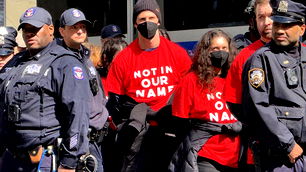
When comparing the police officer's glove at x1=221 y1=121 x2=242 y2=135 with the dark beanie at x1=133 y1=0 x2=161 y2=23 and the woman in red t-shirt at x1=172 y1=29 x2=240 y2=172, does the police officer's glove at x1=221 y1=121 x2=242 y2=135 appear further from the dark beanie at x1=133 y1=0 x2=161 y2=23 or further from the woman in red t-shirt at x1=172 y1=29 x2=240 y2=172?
the dark beanie at x1=133 y1=0 x2=161 y2=23

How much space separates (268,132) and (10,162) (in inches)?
73.3

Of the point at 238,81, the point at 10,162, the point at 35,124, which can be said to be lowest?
the point at 10,162

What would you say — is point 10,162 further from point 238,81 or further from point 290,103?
point 290,103

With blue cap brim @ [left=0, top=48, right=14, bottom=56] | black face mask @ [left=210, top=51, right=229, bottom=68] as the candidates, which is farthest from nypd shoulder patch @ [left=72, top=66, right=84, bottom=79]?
blue cap brim @ [left=0, top=48, right=14, bottom=56]

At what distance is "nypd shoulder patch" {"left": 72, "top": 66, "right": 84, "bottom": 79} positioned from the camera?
405 cm

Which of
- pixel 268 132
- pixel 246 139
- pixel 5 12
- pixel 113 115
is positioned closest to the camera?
pixel 268 132

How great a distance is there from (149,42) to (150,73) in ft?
0.98

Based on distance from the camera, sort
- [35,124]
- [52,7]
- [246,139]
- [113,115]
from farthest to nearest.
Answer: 1. [52,7]
2. [113,115]
3. [246,139]
4. [35,124]

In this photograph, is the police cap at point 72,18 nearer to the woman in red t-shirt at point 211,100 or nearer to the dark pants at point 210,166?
the woman in red t-shirt at point 211,100

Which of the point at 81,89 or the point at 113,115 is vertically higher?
the point at 81,89

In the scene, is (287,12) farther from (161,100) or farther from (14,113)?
(14,113)

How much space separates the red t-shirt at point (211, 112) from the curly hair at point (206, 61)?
6cm

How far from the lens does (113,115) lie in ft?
17.0

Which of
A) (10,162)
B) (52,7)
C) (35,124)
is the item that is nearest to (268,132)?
(35,124)
